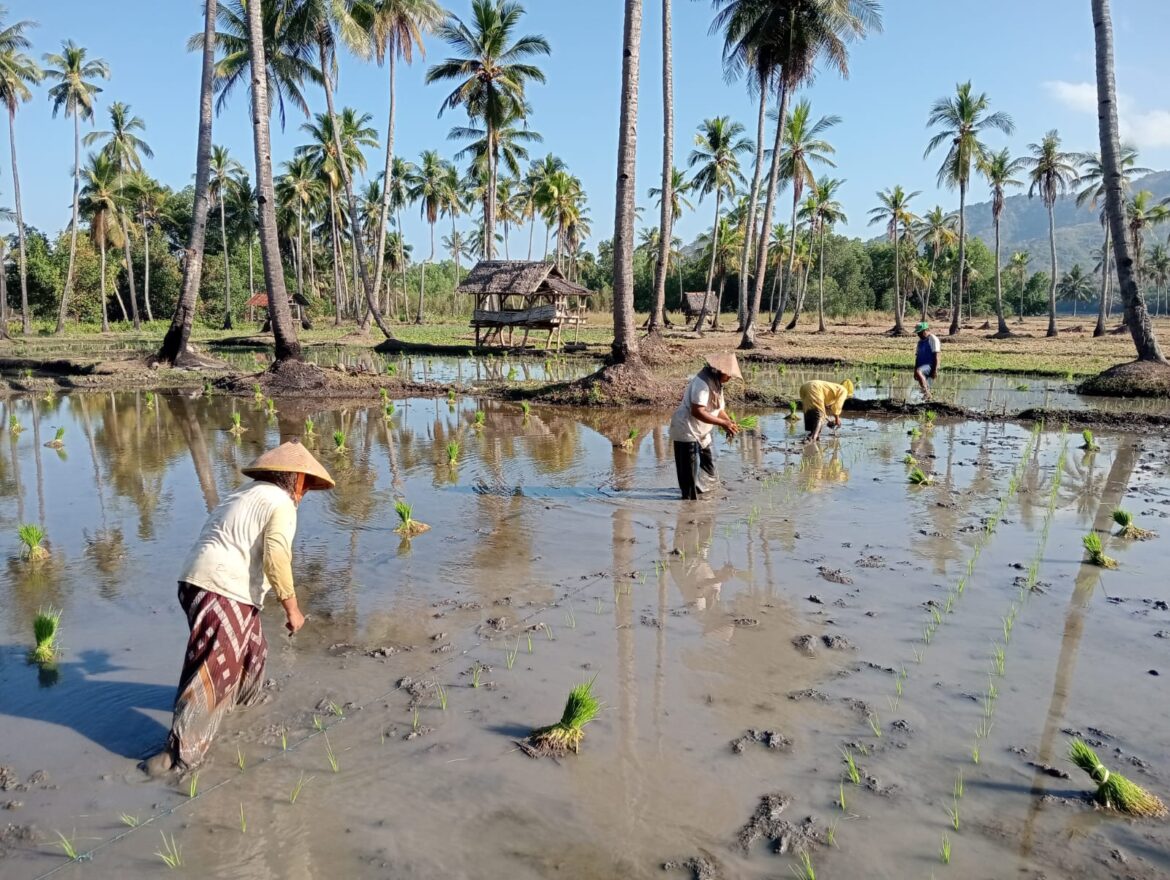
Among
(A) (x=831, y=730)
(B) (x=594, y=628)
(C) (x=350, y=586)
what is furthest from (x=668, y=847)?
(C) (x=350, y=586)

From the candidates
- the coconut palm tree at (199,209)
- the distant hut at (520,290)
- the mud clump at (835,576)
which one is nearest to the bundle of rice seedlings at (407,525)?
the mud clump at (835,576)

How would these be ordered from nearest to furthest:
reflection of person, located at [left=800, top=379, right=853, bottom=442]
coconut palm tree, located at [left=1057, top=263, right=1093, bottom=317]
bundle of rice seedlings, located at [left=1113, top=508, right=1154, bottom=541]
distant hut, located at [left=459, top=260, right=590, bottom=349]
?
1. bundle of rice seedlings, located at [left=1113, top=508, right=1154, bottom=541]
2. reflection of person, located at [left=800, top=379, right=853, bottom=442]
3. distant hut, located at [left=459, top=260, right=590, bottom=349]
4. coconut palm tree, located at [left=1057, top=263, right=1093, bottom=317]

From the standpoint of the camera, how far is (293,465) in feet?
12.2

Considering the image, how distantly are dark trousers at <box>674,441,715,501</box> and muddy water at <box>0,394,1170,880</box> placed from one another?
239 millimetres

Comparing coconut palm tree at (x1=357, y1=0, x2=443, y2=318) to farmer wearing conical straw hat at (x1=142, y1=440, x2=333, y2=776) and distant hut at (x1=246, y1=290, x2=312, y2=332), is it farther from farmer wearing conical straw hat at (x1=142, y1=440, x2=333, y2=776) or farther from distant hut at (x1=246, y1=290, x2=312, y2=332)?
farmer wearing conical straw hat at (x1=142, y1=440, x2=333, y2=776)

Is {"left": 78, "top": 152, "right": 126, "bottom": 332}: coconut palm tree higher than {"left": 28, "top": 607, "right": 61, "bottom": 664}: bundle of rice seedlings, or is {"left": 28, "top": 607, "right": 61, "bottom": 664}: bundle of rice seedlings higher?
{"left": 78, "top": 152, "right": 126, "bottom": 332}: coconut palm tree

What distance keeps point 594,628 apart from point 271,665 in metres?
1.79

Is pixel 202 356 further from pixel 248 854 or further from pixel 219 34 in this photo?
pixel 248 854

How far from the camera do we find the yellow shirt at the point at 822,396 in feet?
33.8

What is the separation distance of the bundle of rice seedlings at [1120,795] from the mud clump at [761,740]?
1127 mm

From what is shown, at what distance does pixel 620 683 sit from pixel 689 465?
3671 mm

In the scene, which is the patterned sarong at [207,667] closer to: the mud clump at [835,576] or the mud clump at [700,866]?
the mud clump at [700,866]

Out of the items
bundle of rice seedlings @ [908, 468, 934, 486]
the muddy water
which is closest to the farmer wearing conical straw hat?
the muddy water

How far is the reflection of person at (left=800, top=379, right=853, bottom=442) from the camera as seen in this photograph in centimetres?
1030
